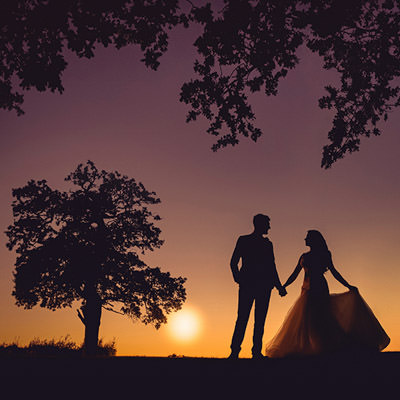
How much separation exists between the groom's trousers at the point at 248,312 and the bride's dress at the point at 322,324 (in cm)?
186

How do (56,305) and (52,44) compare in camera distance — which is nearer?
(52,44)

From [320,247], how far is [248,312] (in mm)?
2636

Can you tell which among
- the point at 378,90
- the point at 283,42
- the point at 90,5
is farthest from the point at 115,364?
the point at 378,90

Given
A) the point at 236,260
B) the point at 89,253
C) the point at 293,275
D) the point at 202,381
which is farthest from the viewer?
the point at 89,253

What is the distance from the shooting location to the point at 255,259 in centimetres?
825

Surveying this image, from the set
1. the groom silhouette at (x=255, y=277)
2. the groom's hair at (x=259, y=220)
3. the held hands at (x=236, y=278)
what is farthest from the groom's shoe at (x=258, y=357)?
the groom's hair at (x=259, y=220)

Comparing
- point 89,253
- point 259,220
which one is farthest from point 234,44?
point 89,253

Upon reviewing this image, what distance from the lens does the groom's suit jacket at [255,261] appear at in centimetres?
821

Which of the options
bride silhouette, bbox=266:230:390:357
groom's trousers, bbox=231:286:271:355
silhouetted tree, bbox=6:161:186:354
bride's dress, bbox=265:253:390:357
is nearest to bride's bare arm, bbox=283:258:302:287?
bride silhouette, bbox=266:230:390:357

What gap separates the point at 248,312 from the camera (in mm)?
8172

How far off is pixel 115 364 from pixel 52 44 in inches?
244

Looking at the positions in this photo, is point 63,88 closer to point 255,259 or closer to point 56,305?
point 255,259

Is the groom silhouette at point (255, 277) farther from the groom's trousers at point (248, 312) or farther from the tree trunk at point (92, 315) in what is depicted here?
the tree trunk at point (92, 315)

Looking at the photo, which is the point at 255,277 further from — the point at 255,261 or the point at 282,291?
the point at 282,291
